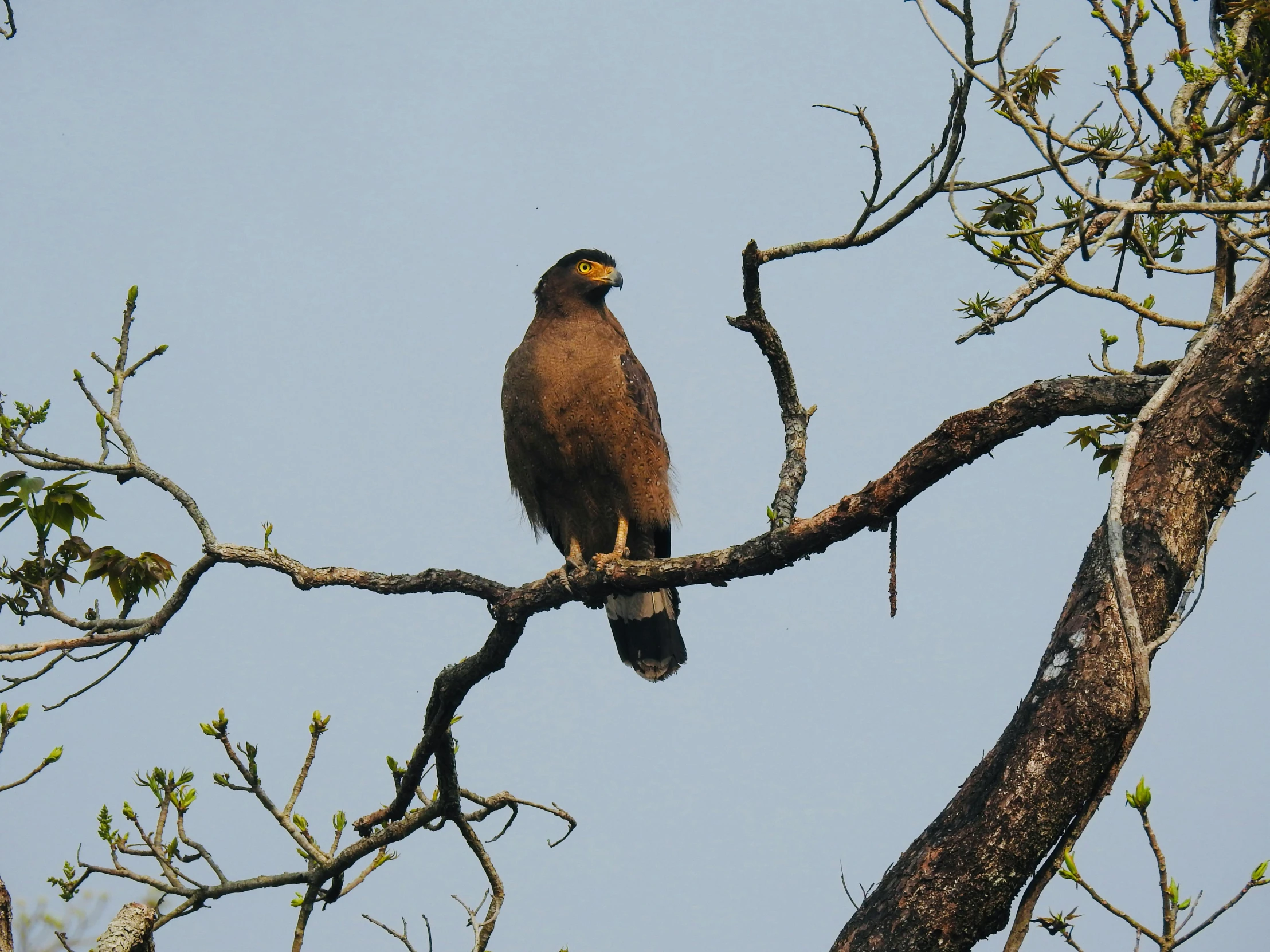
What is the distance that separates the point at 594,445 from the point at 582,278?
113 cm

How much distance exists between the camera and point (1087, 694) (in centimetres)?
271

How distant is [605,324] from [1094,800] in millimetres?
3855

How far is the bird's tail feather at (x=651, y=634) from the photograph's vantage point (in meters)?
6.07

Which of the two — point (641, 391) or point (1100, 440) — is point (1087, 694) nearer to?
point (1100, 440)

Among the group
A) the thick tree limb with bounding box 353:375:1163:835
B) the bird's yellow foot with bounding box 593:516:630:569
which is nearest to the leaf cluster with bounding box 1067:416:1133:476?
the thick tree limb with bounding box 353:375:1163:835

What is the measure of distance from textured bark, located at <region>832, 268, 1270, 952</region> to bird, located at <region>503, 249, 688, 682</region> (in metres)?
2.56

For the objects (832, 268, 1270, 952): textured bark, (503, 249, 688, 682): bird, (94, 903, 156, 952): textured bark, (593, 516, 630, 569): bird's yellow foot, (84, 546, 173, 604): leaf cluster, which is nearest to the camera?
(832, 268, 1270, 952): textured bark

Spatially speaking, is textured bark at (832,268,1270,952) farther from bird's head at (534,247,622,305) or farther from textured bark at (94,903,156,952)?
bird's head at (534,247,622,305)

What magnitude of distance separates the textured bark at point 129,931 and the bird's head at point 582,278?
3.74 m

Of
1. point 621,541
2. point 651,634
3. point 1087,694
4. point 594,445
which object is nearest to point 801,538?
point 1087,694

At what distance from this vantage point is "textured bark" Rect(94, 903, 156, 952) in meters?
3.19

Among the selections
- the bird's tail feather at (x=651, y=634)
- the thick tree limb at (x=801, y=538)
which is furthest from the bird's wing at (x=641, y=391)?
the thick tree limb at (x=801, y=538)

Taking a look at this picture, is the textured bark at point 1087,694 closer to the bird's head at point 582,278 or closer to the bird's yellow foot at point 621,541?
the bird's yellow foot at point 621,541

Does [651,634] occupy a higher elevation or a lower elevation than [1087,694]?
higher
